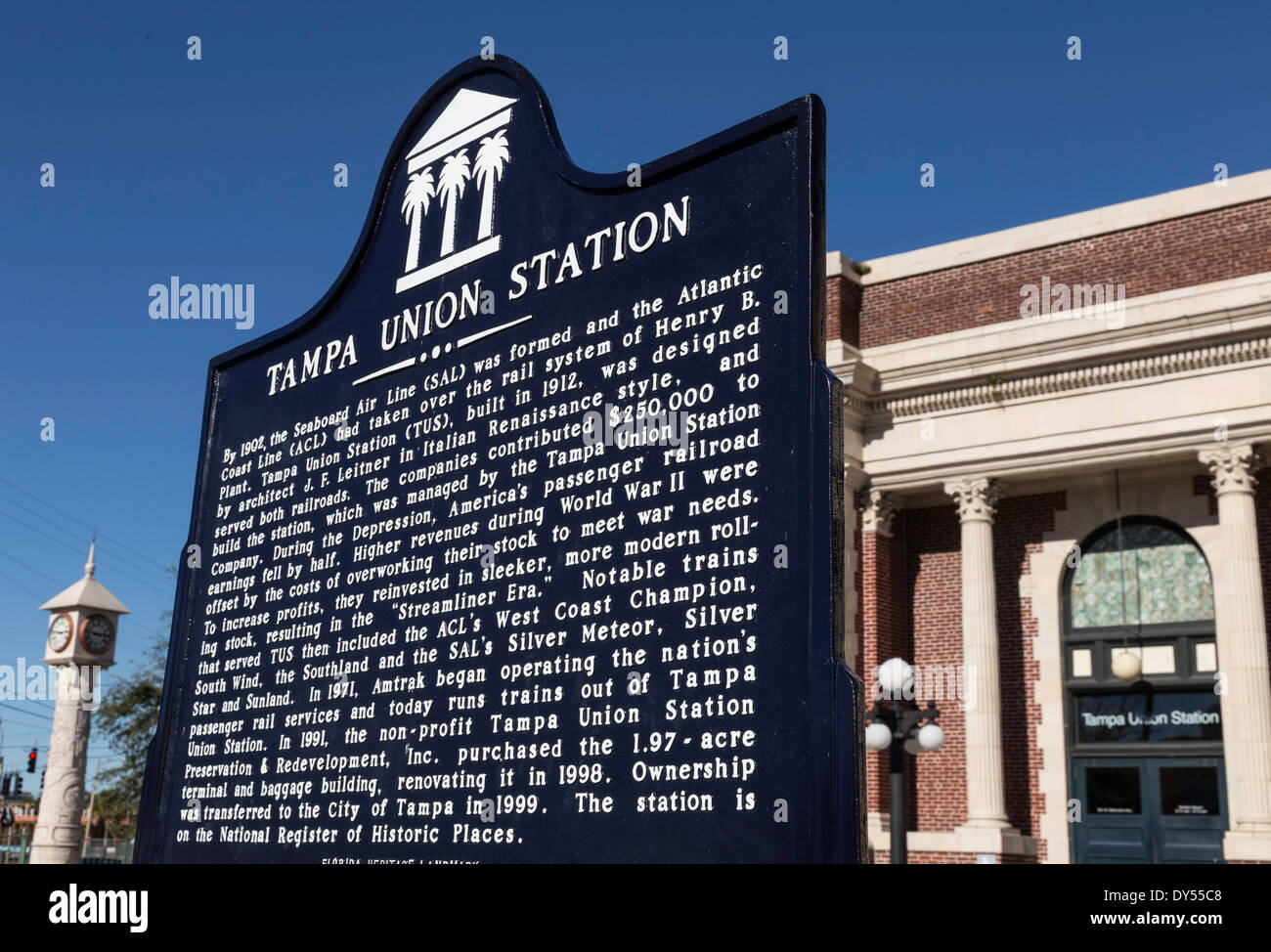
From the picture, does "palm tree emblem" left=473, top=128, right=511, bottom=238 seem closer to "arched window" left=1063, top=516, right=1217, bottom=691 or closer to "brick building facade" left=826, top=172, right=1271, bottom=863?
"brick building facade" left=826, top=172, right=1271, bottom=863

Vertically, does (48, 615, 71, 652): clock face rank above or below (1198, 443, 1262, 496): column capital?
below

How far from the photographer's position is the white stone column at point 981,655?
21469mm

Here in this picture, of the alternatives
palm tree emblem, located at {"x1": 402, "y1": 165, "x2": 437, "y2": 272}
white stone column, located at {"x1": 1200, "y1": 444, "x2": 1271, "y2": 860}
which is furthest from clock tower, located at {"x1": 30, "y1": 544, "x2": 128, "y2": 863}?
palm tree emblem, located at {"x1": 402, "y1": 165, "x2": 437, "y2": 272}

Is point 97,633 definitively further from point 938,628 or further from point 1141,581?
point 1141,581

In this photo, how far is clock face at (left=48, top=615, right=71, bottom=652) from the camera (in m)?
27.0

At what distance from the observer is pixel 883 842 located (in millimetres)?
20922

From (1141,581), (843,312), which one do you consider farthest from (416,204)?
(1141,581)

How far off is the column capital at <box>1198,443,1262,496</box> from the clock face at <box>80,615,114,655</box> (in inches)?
860

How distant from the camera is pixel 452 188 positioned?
6.01 meters

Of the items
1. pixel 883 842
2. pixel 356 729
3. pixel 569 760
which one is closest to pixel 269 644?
pixel 356 729

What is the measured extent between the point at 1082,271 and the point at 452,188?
18.8 metres

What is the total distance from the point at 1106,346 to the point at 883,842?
350 inches

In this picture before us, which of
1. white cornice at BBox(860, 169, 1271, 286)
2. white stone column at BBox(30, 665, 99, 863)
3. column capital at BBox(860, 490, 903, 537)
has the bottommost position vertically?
white stone column at BBox(30, 665, 99, 863)
